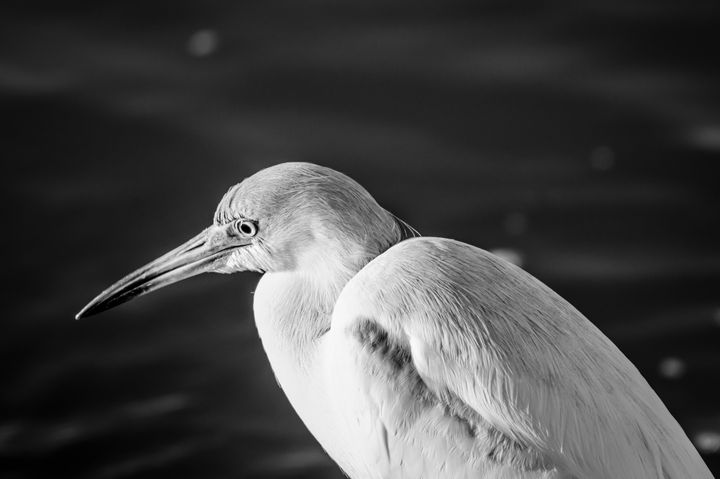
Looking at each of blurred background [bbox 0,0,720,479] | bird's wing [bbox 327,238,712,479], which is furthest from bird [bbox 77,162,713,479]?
blurred background [bbox 0,0,720,479]

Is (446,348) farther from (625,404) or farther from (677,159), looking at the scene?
(677,159)

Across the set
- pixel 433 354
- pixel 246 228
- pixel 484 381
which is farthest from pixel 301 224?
pixel 484 381

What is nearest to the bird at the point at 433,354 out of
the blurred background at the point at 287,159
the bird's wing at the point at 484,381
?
the bird's wing at the point at 484,381

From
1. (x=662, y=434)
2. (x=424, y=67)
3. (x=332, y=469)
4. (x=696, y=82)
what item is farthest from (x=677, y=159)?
(x=662, y=434)

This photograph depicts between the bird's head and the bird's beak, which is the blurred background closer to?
the bird's beak

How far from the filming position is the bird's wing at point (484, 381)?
10.7 ft

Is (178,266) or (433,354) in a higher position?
(178,266)

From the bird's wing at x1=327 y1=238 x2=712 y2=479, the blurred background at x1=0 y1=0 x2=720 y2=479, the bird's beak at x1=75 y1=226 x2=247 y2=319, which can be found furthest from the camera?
the blurred background at x1=0 y1=0 x2=720 y2=479

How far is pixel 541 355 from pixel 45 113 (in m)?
4.21

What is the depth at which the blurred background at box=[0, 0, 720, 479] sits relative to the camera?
5.47 meters

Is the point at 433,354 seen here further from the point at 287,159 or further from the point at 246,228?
the point at 287,159

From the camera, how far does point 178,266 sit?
3.86 metres

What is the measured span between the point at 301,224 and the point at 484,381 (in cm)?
73

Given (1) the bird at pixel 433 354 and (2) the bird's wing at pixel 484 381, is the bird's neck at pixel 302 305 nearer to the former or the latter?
(1) the bird at pixel 433 354
